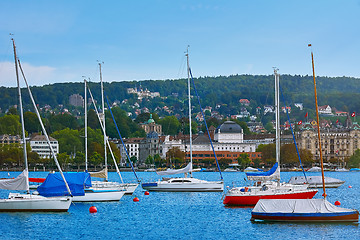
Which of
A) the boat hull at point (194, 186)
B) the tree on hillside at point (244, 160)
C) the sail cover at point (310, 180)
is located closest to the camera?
the boat hull at point (194, 186)

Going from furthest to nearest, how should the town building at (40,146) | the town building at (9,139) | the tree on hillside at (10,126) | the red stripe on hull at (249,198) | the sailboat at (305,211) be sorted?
1. the tree on hillside at (10,126)
2. the town building at (9,139)
3. the town building at (40,146)
4. the red stripe on hull at (249,198)
5. the sailboat at (305,211)

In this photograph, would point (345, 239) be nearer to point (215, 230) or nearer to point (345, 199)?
point (215, 230)

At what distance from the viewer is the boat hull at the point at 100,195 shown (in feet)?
168

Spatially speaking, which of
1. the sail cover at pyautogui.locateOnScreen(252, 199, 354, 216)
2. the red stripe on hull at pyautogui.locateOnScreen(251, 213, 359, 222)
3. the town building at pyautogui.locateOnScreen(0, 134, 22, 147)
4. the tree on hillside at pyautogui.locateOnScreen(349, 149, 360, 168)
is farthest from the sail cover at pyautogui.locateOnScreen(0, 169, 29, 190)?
the tree on hillside at pyautogui.locateOnScreen(349, 149, 360, 168)

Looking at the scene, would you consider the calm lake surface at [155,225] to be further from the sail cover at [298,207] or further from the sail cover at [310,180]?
the sail cover at [310,180]

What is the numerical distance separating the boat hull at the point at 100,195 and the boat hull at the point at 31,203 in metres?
7.25

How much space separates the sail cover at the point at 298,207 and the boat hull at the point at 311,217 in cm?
10

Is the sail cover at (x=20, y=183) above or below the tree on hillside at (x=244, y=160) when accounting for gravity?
above

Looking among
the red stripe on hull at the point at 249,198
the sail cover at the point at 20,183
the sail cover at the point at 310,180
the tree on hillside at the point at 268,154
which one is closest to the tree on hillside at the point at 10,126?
the tree on hillside at the point at 268,154

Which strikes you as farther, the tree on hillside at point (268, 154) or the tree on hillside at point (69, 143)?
the tree on hillside at point (268, 154)

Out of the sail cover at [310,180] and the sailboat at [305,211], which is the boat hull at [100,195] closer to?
the sailboat at [305,211]

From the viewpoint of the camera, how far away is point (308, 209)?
38.6 m

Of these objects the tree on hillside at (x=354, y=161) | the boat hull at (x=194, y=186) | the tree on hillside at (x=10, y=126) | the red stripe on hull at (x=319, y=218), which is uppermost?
the tree on hillside at (x=10, y=126)

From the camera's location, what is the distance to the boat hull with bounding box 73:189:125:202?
5119 cm
